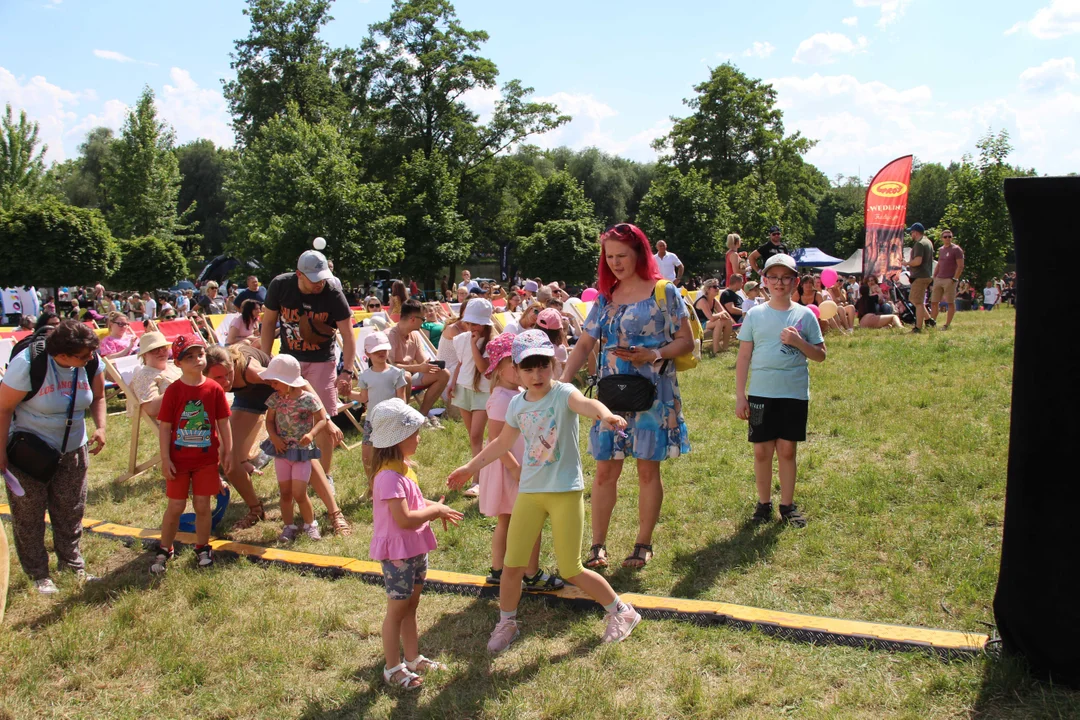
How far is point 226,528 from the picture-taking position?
21.5ft

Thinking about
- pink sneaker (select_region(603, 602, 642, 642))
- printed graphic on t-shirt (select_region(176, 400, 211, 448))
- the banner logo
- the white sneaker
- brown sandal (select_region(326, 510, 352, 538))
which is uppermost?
the banner logo

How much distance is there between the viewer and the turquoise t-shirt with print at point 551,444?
405 centimetres

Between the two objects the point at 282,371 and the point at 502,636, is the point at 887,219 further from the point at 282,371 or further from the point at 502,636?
the point at 502,636

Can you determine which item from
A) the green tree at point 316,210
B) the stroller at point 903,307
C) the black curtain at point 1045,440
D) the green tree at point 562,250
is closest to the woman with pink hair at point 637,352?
the black curtain at point 1045,440

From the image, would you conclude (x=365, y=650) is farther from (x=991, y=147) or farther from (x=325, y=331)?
(x=991, y=147)

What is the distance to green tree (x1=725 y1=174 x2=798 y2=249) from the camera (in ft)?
144

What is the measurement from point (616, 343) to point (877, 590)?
2.03 m

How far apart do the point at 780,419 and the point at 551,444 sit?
218 centimetres

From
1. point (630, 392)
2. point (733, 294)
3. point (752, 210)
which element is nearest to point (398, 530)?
point (630, 392)

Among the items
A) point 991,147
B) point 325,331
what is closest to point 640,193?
point 991,147

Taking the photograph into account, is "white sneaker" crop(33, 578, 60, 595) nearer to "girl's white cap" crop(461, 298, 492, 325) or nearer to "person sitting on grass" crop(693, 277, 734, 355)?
"girl's white cap" crop(461, 298, 492, 325)

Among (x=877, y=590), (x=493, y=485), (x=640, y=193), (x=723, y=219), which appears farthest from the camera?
(x=640, y=193)

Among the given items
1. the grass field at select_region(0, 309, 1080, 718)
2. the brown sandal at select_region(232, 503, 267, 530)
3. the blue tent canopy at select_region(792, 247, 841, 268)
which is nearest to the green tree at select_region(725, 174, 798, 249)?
the blue tent canopy at select_region(792, 247, 841, 268)

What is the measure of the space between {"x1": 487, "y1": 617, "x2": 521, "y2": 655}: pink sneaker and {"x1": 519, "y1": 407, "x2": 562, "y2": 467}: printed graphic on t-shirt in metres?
0.83
